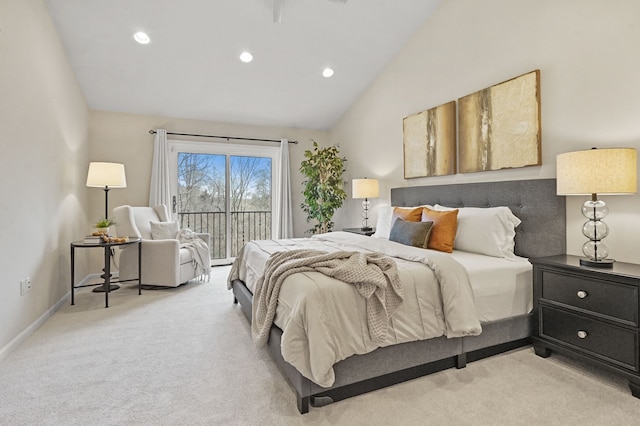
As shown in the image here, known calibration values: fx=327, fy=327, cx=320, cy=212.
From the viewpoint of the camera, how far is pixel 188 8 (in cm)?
339

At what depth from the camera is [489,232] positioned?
2740 millimetres

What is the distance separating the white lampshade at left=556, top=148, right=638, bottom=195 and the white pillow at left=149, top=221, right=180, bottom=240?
431cm

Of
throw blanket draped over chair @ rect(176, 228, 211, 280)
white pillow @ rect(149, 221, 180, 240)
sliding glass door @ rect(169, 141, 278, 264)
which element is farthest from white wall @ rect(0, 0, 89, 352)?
sliding glass door @ rect(169, 141, 278, 264)

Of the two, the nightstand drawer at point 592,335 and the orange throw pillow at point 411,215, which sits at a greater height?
the orange throw pillow at point 411,215

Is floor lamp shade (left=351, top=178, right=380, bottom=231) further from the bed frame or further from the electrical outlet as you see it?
the electrical outlet

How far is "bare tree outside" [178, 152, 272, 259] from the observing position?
5.37 m

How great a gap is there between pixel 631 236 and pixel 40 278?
4.71 m

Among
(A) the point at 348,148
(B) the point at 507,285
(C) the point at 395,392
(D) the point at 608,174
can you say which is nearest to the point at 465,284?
(B) the point at 507,285

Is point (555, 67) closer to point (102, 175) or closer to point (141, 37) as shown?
point (141, 37)

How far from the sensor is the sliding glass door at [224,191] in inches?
A: 210

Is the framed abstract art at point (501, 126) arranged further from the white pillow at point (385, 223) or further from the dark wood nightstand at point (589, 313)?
the dark wood nightstand at point (589, 313)

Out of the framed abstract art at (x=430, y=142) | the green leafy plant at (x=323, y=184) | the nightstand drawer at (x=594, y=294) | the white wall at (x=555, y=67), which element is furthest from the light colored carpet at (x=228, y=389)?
the green leafy plant at (x=323, y=184)

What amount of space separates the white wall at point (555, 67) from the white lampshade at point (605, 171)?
34 cm

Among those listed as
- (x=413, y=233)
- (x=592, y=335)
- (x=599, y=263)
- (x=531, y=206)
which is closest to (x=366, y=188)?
(x=413, y=233)
